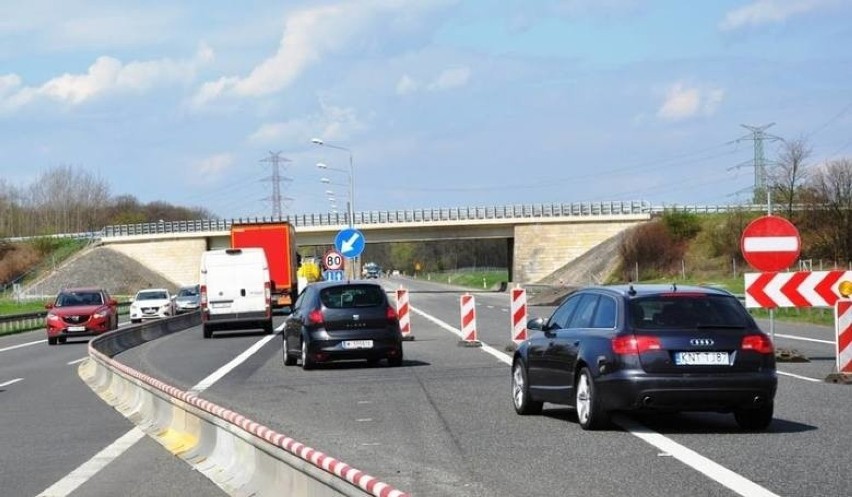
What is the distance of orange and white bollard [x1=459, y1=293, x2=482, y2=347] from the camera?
91.6 feet

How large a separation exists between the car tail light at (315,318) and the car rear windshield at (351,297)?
21cm

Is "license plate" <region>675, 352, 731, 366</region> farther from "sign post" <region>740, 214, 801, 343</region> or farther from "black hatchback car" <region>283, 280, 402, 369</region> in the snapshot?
"black hatchback car" <region>283, 280, 402, 369</region>

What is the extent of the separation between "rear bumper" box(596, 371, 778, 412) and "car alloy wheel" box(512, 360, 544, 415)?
202cm

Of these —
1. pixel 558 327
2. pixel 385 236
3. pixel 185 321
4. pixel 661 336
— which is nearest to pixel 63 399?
pixel 558 327

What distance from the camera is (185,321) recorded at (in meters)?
50.2

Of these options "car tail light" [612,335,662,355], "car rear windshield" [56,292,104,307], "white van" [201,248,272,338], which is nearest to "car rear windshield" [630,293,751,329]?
"car tail light" [612,335,662,355]

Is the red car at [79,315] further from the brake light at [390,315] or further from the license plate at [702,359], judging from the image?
the license plate at [702,359]

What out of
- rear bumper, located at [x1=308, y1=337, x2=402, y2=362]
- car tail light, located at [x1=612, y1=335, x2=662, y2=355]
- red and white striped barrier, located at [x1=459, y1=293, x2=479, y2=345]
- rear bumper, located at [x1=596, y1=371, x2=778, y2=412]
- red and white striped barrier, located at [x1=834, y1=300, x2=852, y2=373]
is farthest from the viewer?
red and white striped barrier, located at [x1=459, y1=293, x2=479, y2=345]

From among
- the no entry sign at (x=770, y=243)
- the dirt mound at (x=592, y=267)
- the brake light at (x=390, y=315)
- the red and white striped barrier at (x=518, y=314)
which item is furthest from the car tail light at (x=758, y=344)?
the dirt mound at (x=592, y=267)

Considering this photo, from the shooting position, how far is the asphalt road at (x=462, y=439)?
9.99 meters

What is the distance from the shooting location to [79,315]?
40875 millimetres

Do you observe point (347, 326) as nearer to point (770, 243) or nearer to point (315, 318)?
point (315, 318)

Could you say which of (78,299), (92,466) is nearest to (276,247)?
(78,299)

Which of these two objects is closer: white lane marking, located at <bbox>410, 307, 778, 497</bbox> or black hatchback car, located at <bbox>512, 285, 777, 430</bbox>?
white lane marking, located at <bbox>410, 307, 778, 497</bbox>
